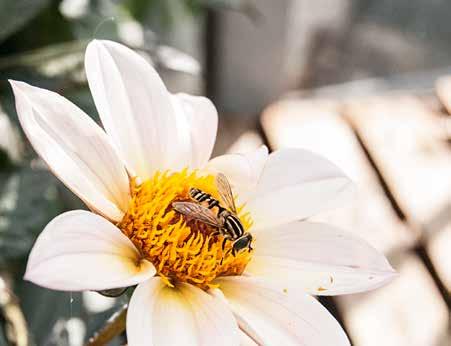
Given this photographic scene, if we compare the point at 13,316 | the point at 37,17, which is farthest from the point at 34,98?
the point at 37,17

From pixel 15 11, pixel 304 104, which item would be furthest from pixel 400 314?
pixel 15 11

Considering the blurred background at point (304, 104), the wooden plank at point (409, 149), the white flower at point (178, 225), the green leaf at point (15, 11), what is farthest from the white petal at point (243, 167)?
the wooden plank at point (409, 149)

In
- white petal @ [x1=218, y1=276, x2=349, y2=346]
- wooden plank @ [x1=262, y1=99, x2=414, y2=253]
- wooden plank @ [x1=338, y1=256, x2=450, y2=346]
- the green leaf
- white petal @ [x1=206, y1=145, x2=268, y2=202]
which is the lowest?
wooden plank @ [x1=338, y1=256, x2=450, y2=346]

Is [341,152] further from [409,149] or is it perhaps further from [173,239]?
[173,239]

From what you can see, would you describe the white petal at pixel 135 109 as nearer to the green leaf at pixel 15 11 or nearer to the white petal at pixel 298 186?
the white petal at pixel 298 186

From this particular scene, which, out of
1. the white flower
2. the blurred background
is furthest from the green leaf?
the white flower

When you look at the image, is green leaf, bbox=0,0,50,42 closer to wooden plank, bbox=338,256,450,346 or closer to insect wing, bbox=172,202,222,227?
insect wing, bbox=172,202,222,227
